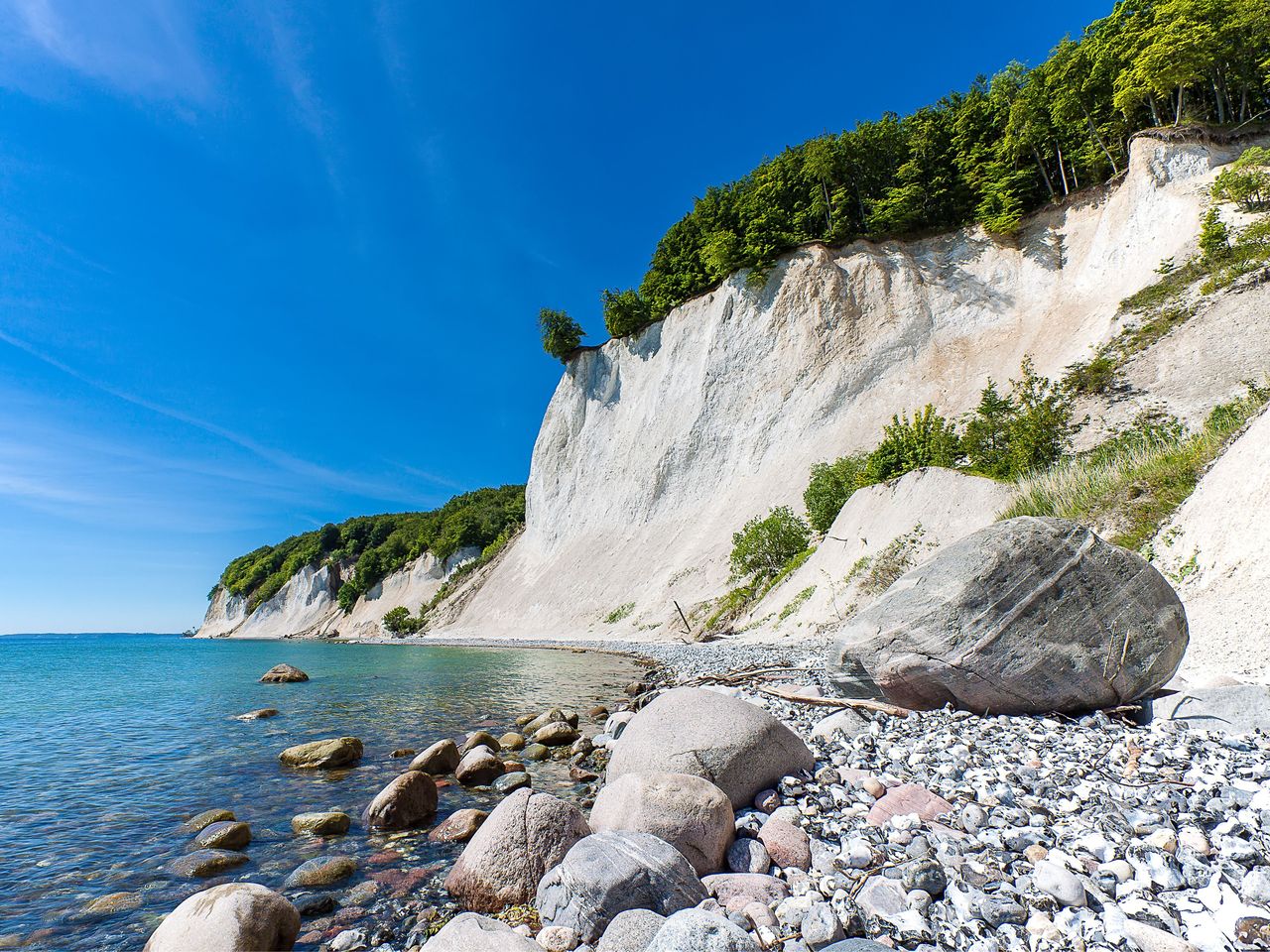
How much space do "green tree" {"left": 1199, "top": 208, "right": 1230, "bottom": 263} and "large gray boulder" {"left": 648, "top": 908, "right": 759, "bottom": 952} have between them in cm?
3416

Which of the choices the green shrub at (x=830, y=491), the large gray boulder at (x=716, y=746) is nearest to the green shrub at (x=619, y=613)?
the green shrub at (x=830, y=491)

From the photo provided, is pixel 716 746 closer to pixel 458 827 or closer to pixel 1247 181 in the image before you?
pixel 458 827

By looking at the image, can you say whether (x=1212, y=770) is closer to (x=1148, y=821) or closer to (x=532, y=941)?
(x=1148, y=821)

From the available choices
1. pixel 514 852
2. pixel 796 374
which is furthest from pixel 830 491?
pixel 514 852

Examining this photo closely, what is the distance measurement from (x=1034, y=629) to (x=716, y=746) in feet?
12.2

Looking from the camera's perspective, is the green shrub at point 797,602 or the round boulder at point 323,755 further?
the green shrub at point 797,602

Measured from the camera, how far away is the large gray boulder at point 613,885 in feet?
12.9

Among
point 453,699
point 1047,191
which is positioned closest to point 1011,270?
point 1047,191

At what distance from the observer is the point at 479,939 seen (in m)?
3.68

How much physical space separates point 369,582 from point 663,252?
57.1 metres

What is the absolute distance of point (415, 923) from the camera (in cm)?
472

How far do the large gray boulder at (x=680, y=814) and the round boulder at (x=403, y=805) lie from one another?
10.1ft

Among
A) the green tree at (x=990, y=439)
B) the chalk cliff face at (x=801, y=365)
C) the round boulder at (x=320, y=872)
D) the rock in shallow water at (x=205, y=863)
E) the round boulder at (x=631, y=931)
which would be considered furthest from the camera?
the chalk cliff face at (x=801, y=365)

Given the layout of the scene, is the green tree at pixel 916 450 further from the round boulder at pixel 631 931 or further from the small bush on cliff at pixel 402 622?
the small bush on cliff at pixel 402 622
